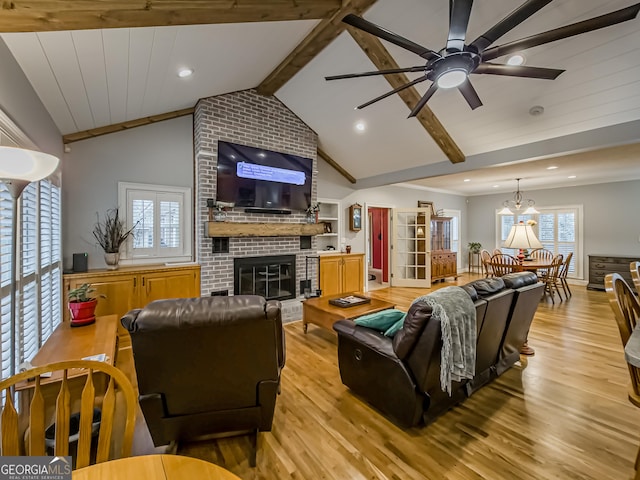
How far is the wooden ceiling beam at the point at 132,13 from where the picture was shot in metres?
1.40

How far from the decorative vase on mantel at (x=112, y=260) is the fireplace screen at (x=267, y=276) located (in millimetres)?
1503

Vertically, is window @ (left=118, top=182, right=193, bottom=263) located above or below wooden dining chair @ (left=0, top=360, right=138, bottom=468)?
above

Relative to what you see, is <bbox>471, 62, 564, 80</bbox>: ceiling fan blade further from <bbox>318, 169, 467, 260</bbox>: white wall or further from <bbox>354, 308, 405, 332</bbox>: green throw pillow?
<bbox>318, 169, 467, 260</bbox>: white wall

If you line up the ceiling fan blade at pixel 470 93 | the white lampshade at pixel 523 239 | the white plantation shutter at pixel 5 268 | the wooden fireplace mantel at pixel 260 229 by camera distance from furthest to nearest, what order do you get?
the white lampshade at pixel 523 239 < the wooden fireplace mantel at pixel 260 229 < the ceiling fan blade at pixel 470 93 < the white plantation shutter at pixel 5 268

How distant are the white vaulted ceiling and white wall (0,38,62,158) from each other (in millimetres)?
83

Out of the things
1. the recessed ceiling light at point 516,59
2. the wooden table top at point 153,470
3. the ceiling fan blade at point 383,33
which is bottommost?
the wooden table top at point 153,470

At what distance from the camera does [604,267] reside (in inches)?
259

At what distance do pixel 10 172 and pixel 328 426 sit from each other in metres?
2.40

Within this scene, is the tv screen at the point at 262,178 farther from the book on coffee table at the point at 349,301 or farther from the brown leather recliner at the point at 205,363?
the brown leather recliner at the point at 205,363

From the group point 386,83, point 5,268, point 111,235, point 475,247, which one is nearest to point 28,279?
point 5,268

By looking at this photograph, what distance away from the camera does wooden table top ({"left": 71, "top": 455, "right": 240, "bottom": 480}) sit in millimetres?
793

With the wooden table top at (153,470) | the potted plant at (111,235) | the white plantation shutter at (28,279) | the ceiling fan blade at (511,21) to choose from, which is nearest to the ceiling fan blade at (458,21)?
the ceiling fan blade at (511,21)

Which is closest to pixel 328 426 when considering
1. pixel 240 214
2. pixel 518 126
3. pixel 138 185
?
pixel 240 214

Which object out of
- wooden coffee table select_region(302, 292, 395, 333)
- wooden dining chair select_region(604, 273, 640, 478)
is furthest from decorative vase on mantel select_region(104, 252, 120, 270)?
wooden dining chair select_region(604, 273, 640, 478)
